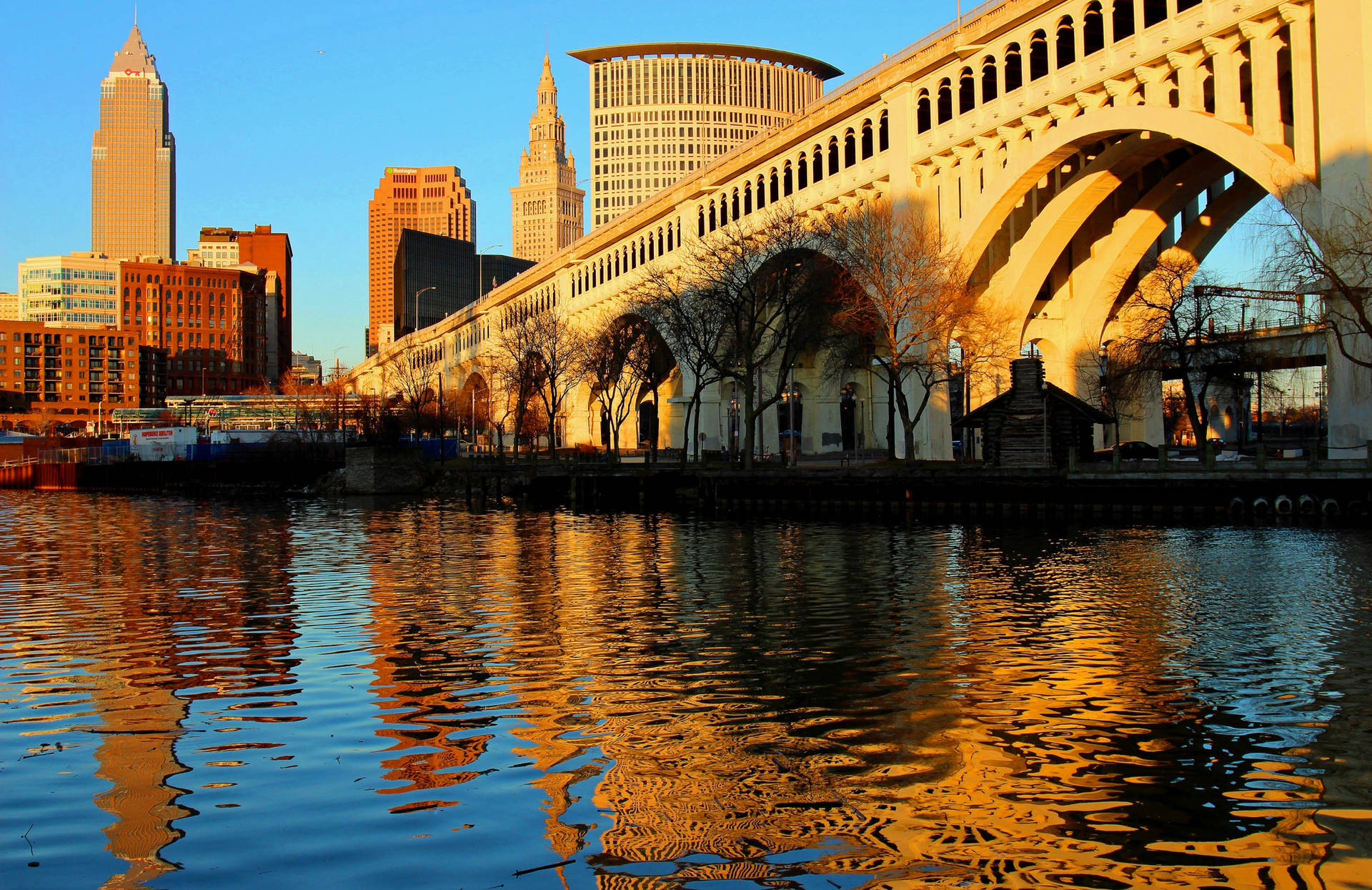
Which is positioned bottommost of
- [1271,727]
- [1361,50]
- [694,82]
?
[1271,727]

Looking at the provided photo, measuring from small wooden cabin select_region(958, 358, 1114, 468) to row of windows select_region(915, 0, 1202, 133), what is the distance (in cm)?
1316

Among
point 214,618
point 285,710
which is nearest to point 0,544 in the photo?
point 214,618

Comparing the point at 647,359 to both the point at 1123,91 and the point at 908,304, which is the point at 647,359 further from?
the point at 1123,91

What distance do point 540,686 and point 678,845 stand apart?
500cm

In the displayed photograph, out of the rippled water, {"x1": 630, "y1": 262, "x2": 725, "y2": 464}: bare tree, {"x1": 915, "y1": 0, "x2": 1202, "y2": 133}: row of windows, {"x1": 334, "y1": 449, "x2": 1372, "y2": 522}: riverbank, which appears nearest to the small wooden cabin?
{"x1": 334, "y1": 449, "x2": 1372, "y2": 522}: riverbank

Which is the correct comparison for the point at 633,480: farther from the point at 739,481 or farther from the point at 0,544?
the point at 0,544

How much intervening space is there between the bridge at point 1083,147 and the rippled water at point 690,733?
22876mm

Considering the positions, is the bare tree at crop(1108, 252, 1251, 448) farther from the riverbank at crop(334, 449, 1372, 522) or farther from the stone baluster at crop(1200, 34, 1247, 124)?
the stone baluster at crop(1200, 34, 1247, 124)

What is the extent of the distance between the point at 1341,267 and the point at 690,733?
33.0m

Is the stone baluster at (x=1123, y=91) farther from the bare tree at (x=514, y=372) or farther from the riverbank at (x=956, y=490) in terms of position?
the bare tree at (x=514, y=372)

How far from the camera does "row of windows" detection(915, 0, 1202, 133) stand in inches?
1741

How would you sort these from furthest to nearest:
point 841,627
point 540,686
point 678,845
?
point 841,627 → point 540,686 → point 678,845

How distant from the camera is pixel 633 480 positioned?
61062 mm

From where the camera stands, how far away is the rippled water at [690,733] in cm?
682
